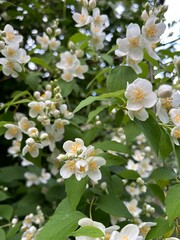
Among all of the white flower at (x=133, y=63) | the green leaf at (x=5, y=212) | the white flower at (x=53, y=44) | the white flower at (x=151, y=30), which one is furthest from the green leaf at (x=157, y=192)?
the white flower at (x=53, y=44)

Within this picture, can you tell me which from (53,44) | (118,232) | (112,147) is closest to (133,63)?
(112,147)

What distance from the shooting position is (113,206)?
4.77ft

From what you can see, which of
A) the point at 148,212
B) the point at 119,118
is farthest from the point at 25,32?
the point at 148,212

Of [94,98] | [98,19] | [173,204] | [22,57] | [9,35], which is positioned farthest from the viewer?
[98,19]

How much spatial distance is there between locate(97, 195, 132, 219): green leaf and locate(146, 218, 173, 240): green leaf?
0.40 feet

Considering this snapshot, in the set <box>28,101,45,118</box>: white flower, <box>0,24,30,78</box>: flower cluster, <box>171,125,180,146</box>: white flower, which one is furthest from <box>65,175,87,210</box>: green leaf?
<box>0,24,30,78</box>: flower cluster

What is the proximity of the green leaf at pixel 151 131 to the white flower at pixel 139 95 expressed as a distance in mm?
52

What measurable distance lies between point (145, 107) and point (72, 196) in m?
0.40

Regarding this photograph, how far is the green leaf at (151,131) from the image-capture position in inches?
50.3

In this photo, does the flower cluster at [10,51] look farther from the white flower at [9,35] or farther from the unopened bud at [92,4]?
the unopened bud at [92,4]

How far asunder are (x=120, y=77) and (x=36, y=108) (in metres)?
0.47

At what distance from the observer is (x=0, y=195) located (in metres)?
2.07

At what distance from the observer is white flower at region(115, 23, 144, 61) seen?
1468 millimetres

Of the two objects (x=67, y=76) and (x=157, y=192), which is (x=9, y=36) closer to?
(x=67, y=76)
